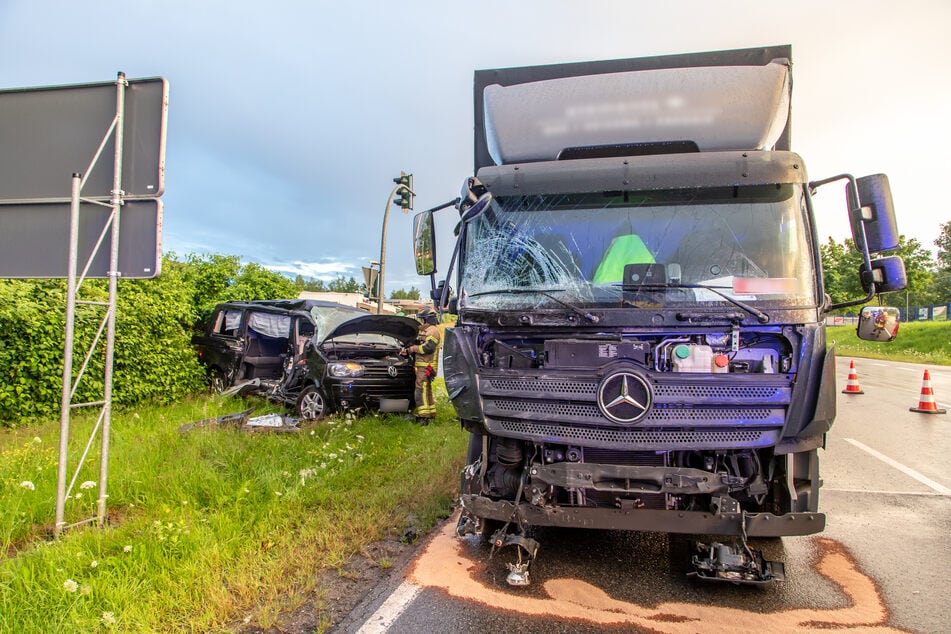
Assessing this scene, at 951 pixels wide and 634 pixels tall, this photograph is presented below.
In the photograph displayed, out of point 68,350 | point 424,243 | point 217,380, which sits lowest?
point 217,380

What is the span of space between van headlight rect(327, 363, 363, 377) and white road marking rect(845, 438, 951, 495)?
6693 mm

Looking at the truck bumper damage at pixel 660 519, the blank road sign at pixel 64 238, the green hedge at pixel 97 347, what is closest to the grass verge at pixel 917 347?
the truck bumper damage at pixel 660 519

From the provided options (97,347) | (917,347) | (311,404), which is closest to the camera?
(97,347)

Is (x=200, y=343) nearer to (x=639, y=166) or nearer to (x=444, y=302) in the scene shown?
(x=444, y=302)

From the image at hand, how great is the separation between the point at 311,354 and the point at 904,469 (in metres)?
7.59

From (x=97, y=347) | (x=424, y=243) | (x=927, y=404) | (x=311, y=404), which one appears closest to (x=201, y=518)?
(x=424, y=243)

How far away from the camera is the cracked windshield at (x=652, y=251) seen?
136 inches

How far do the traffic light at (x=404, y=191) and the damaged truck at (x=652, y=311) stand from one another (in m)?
7.70

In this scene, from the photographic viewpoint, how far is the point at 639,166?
145 inches

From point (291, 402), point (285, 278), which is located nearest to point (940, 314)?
point (285, 278)

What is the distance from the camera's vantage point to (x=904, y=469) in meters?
6.20

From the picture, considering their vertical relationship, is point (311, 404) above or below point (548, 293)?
below

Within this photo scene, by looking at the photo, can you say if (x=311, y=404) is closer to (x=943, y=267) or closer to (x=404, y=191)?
(x=404, y=191)

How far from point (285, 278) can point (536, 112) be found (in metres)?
14.0
